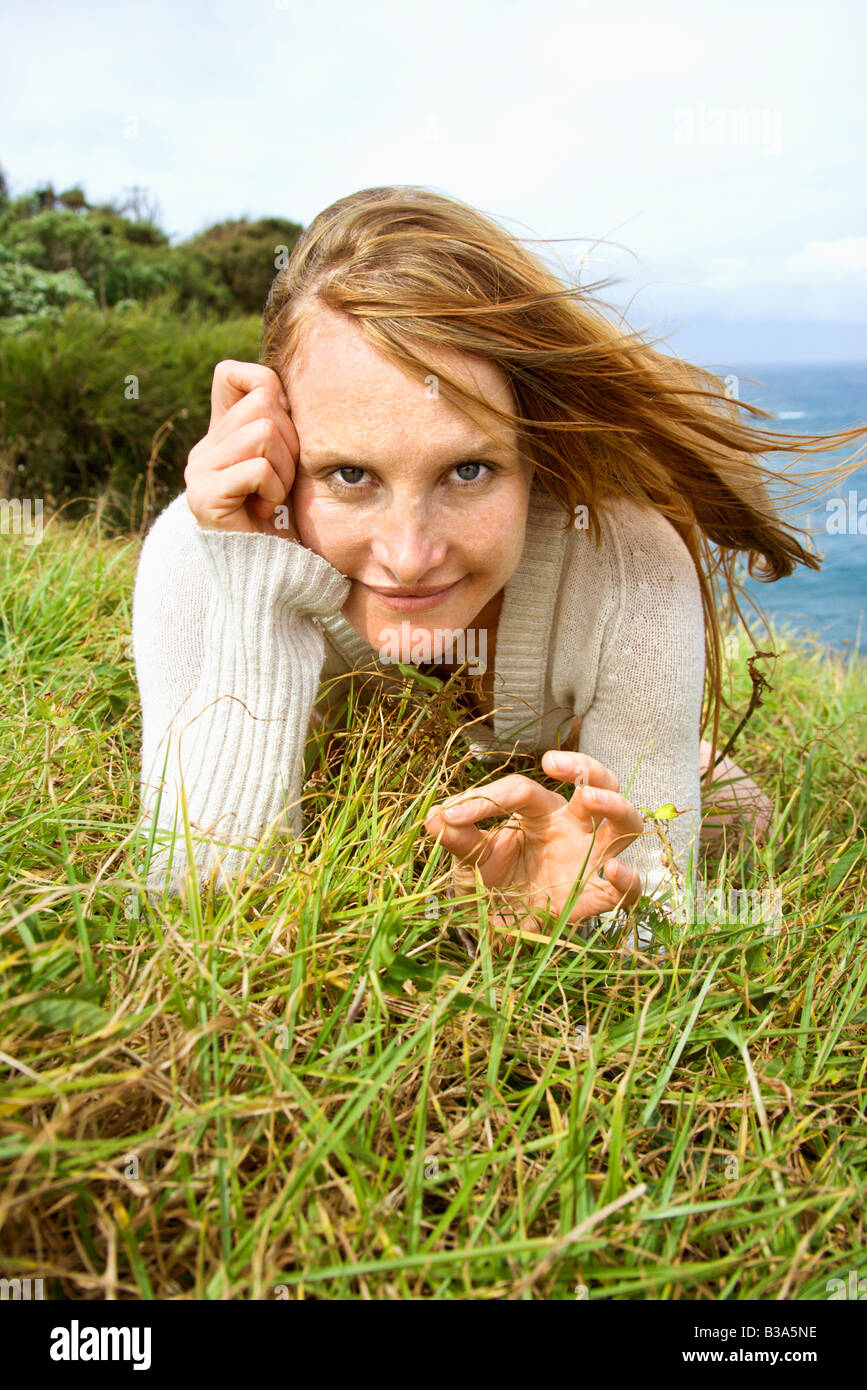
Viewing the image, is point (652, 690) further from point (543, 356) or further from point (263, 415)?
point (263, 415)

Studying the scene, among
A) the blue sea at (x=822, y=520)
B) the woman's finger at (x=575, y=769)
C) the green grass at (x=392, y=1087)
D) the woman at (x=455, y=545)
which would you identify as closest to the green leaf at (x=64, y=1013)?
the green grass at (x=392, y=1087)

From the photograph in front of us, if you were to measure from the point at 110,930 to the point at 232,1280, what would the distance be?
566 mm

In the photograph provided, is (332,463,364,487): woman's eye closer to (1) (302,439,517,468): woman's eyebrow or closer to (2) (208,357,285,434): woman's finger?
(1) (302,439,517,468): woman's eyebrow

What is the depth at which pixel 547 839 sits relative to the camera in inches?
71.8

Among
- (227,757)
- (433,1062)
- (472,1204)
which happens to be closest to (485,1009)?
(433,1062)

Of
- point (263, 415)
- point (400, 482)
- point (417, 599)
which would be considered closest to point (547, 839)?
point (417, 599)

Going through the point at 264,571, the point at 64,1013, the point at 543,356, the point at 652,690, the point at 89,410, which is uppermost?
the point at 89,410

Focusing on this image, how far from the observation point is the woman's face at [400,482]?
1.81 m

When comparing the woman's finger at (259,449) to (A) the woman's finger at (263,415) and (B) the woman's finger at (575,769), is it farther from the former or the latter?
(B) the woman's finger at (575,769)

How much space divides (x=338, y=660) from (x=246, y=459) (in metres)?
0.57

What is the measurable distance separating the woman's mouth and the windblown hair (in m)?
0.32

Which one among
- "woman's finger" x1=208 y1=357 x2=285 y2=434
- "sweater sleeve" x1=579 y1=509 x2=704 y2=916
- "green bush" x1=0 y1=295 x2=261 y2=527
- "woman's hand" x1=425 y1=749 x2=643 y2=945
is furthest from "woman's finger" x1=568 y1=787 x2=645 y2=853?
"green bush" x1=0 y1=295 x2=261 y2=527

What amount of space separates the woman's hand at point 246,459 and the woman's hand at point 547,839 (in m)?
0.77

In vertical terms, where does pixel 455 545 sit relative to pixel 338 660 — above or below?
above
